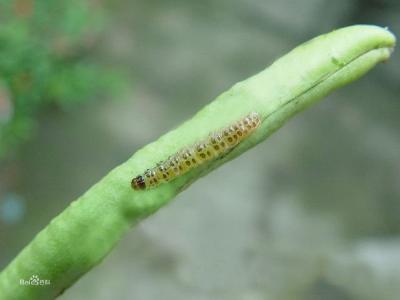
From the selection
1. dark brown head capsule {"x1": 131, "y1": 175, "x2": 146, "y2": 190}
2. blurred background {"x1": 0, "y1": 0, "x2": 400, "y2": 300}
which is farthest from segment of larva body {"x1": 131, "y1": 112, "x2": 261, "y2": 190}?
blurred background {"x1": 0, "y1": 0, "x2": 400, "y2": 300}

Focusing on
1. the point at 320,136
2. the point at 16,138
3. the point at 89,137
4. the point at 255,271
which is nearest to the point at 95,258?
the point at 255,271

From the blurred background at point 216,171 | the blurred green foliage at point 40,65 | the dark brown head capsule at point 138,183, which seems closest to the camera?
the dark brown head capsule at point 138,183

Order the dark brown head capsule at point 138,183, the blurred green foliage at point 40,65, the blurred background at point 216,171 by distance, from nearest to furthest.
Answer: the dark brown head capsule at point 138,183 → the blurred background at point 216,171 → the blurred green foliage at point 40,65

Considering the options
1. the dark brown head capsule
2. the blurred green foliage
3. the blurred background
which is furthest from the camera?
the blurred green foliage
